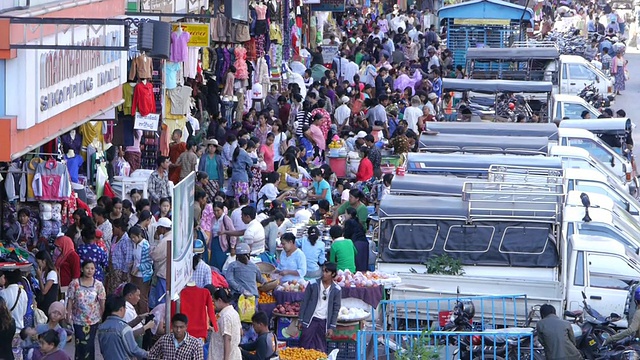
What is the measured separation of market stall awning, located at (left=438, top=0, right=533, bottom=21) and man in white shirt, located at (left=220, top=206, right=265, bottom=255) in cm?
2124

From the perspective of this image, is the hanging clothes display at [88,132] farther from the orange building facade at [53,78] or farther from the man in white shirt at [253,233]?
the man in white shirt at [253,233]

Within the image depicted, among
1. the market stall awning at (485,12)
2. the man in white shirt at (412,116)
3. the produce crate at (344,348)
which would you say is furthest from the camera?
the market stall awning at (485,12)

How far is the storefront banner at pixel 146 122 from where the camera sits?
69.3 ft

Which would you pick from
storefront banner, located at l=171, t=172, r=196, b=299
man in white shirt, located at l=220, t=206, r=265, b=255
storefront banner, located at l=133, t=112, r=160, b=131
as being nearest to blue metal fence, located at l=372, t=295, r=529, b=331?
man in white shirt, located at l=220, t=206, r=265, b=255

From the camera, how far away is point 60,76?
47.8 ft

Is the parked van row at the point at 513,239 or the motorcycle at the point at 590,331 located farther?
the parked van row at the point at 513,239

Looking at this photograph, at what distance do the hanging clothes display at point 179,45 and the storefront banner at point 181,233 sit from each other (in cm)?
1005

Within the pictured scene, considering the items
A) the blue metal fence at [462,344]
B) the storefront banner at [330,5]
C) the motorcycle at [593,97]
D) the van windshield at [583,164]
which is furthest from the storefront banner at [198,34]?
the storefront banner at [330,5]

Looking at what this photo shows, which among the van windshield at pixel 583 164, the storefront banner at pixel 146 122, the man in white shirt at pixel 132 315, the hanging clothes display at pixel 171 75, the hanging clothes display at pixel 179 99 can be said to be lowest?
the man in white shirt at pixel 132 315

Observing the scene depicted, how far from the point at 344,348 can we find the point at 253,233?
2.49 meters

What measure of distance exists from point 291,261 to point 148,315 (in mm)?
2580

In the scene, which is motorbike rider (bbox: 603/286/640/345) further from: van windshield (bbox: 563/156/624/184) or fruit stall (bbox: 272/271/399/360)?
van windshield (bbox: 563/156/624/184)

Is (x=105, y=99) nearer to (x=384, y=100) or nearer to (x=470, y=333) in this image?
(x=470, y=333)

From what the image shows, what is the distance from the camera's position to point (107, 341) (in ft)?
42.2
